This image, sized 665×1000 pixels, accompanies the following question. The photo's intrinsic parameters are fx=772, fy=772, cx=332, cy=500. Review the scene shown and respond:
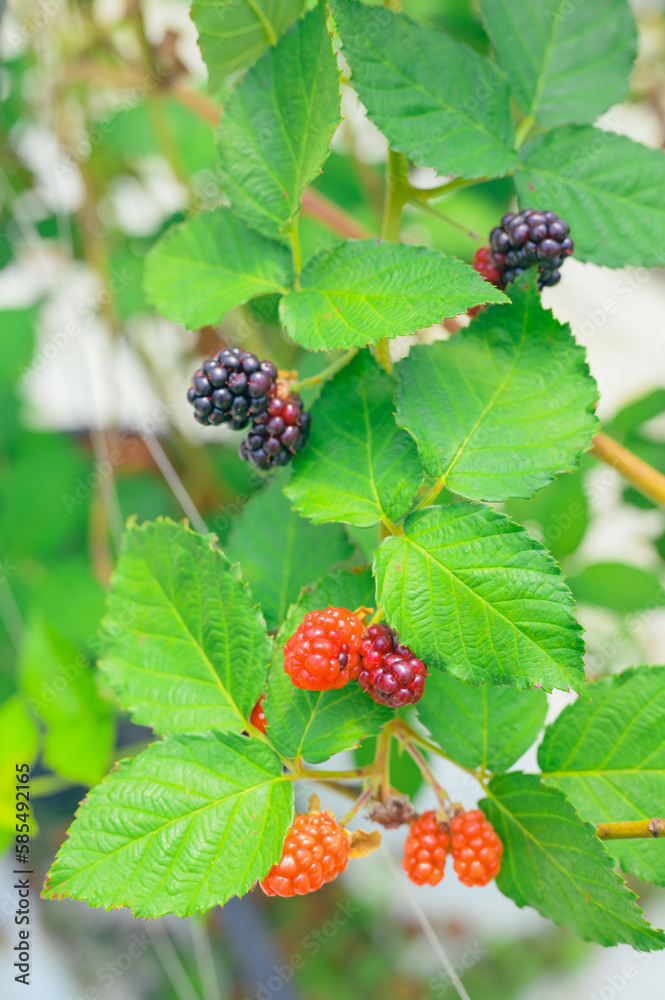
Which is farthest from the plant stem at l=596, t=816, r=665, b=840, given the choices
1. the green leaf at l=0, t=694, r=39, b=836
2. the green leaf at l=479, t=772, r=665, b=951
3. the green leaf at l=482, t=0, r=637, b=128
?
the green leaf at l=0, t=694, r=39, b=836

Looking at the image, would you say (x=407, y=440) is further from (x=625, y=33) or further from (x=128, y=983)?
(x=128, y=983)

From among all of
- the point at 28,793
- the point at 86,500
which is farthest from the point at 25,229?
the point at 28,793

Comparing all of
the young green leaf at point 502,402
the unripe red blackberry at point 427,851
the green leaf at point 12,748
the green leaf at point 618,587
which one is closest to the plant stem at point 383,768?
the unripe red blackberry at point 427,851

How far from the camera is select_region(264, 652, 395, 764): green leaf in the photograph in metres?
0.33

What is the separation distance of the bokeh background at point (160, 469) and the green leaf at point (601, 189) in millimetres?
430

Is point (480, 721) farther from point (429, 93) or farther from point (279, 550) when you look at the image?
point (429, 93)

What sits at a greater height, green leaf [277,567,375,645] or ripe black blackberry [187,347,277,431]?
ripe black blackberry [187,347,277,431]

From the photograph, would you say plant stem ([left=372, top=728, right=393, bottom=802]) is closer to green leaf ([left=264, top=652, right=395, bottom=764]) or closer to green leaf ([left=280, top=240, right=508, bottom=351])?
green leaf ([left=264, top=652, right=395, bottom=764])

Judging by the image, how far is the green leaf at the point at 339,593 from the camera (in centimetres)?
35

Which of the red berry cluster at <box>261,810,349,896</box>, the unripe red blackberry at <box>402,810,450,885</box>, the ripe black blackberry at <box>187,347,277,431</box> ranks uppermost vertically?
the ripe black blackberry at <box>187,347,277,431</box>

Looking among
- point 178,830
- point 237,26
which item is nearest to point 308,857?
point 178,830

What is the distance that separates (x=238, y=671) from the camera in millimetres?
360

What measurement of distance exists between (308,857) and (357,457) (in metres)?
0.17

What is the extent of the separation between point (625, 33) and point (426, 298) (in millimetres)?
218
